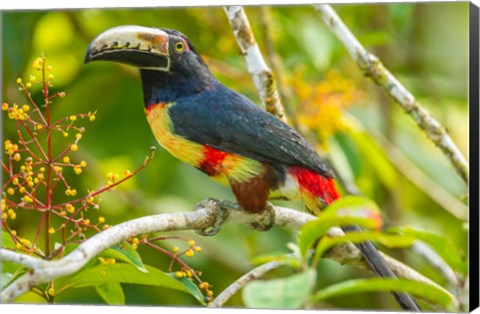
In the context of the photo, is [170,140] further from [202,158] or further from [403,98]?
[403,98]

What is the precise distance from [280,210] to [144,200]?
51.3 inches

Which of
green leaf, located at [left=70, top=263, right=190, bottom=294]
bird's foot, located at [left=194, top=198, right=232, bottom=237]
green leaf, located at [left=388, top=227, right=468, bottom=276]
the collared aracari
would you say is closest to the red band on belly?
the collared aracari

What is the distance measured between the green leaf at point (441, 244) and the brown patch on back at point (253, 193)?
2.66 feet

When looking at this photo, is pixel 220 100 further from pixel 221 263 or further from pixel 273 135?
pixel 221 263

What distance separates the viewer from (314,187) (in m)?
3.81

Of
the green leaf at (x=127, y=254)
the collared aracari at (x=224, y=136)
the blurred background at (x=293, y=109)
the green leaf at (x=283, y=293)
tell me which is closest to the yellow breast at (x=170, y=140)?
the collared aracari at (x=224, y=136)

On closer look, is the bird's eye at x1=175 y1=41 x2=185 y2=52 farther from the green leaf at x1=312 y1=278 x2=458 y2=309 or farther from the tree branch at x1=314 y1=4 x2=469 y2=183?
the green leaf at x1=312 y1=278 x2=458 y2=309

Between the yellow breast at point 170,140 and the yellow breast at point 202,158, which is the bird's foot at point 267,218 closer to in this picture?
the yellow breast at point 202,158

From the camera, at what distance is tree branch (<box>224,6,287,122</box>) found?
154 inches

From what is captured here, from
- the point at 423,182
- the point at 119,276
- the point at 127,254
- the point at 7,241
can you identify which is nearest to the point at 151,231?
the point at 127,254

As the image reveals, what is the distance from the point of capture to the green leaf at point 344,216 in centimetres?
252

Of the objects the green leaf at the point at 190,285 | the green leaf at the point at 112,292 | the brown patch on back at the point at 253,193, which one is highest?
the brown patch on back at the point at 253,193

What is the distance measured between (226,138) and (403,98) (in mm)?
674

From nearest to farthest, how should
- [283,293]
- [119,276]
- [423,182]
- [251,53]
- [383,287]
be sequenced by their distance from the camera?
[283,293] < [383,287] < [119,276] < [251,53] < [423,182]
